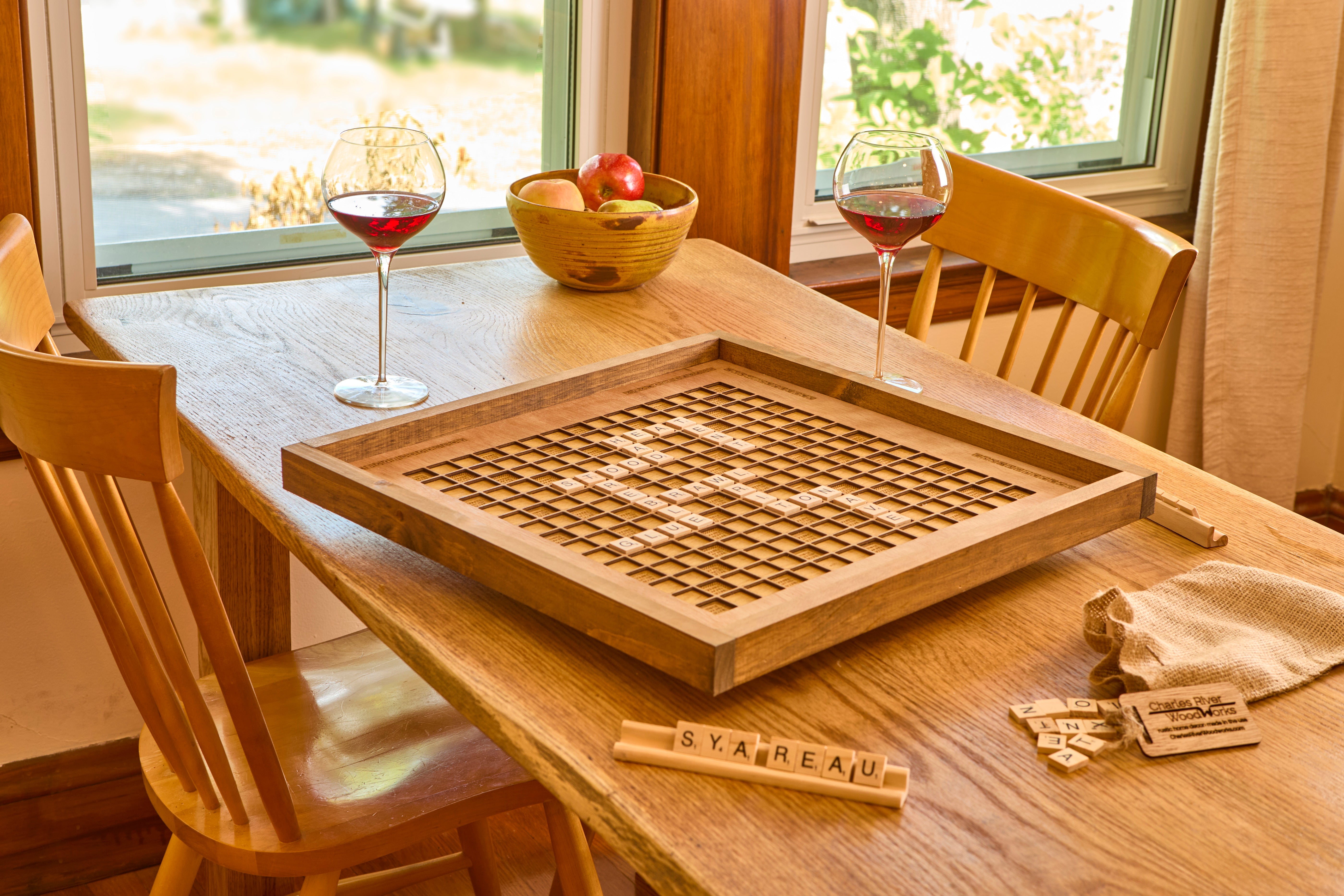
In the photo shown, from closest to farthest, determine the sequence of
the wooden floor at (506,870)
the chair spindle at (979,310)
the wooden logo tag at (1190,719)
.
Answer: the wooden logo tag at (1190,719) < the chair spindle at (979,310) < the wooden floor at (506,870)

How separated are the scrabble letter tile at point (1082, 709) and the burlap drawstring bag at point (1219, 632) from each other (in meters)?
0.03

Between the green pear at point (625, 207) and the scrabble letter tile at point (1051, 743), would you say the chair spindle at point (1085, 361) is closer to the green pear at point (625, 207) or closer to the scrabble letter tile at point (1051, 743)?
the green pear at point (625, 207)

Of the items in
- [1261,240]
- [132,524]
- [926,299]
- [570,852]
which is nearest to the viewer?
[132,524]

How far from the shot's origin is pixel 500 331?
4.63 feet

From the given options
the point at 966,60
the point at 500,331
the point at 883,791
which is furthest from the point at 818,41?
the point at 883,791

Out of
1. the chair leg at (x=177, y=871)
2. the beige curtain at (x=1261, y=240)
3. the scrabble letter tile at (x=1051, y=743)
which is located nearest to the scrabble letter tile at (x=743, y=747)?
the scrabble letter tile at (x=1051, y=743)

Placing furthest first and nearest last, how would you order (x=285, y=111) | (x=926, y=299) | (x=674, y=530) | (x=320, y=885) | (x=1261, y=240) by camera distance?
1. (x=1261, y=240)
2. (x=285, y=111)
3. (x=926, y=299)
4. (x=320, y=885)
5. (x=674, y=530)

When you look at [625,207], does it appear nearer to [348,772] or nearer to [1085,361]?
[1085,361]

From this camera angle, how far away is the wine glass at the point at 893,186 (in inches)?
49.0

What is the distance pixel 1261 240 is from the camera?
7.68ft

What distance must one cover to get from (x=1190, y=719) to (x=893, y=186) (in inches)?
25.1

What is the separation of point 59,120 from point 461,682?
46.7 inches

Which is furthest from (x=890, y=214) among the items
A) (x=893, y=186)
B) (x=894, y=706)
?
(x=894, y=706)

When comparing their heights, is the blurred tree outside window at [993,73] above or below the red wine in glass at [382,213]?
above
